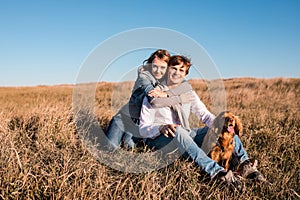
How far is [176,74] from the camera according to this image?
3666 mm

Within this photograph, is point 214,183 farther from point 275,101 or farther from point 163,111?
point 275,101

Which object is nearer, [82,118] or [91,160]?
[91,160]

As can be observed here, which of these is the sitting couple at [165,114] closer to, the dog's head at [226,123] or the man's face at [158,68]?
the man's face at [158,68]

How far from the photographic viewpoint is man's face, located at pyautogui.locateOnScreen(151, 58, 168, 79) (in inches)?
146

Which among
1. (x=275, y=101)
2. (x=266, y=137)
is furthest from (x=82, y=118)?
(x=275, y=101)

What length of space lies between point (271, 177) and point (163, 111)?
4.32 feet

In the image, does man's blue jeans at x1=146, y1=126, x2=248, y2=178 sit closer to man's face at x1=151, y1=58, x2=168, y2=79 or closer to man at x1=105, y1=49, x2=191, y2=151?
man at x1=105, y1=49, x2=191, y2=151

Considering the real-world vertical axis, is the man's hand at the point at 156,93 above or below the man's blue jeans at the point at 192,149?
above

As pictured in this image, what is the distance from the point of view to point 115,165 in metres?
3.19

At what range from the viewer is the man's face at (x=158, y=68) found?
12.1 ft

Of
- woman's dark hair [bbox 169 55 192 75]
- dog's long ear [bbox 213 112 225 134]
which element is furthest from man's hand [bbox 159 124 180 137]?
woman's dark hair [bbox 169 55 192 75]

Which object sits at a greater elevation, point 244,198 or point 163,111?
point 163,111

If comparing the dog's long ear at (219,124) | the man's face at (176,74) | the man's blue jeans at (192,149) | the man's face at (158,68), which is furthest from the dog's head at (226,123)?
the man's face at (158,68)

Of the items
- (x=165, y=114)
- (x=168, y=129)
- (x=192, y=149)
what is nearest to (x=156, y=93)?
(x=165, y=114)
